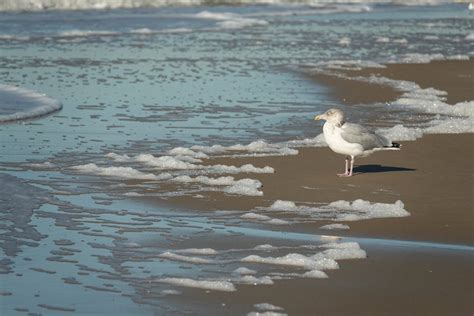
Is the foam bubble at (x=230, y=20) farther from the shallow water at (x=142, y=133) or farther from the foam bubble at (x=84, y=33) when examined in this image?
the foam bubble at (x=84, y=33)

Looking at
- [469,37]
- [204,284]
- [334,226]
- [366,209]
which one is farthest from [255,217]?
[469,37]

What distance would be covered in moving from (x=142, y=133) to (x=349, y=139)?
3.13 m

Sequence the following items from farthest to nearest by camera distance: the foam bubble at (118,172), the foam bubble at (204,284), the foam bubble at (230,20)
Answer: the foam bubble at (230,20) → the foam bubble at (118,172) → the foam bubble at (204,284)

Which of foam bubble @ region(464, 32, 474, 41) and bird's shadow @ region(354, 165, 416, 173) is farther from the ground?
foam bubble @ region(464, 32, 474, 41)

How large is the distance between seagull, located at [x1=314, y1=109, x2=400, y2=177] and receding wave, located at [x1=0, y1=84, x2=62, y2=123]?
4569 millimetres

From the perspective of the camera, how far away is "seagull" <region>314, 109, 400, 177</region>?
34.7 ft

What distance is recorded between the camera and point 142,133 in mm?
12875

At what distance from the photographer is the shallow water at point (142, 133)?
7129mm

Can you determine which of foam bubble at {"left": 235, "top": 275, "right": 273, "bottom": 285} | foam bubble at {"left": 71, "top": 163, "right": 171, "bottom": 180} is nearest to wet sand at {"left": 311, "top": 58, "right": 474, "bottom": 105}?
foam bubble at {"left": 71, "top": 163, "right": 171, "bottom": 180}

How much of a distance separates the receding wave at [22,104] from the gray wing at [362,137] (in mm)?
4706

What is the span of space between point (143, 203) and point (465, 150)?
164 inches

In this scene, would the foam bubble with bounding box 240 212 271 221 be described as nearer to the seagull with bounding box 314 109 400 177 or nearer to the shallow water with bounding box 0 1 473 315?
the shallow water with bounding box 0 1 473 315

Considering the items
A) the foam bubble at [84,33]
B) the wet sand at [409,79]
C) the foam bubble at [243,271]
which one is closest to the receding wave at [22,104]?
the wet sand at [409,79]

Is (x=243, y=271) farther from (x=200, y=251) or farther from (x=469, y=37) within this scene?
(x=469, y=37)
